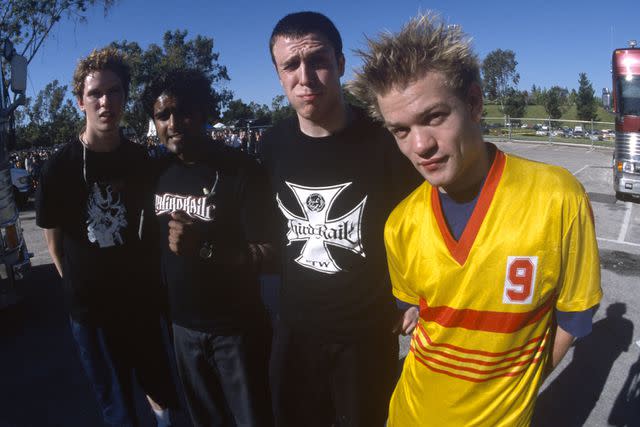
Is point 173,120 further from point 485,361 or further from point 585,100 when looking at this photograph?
point 585,100

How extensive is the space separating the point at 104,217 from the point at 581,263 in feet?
7.71

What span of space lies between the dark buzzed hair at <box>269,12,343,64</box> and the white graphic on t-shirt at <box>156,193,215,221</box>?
2.55 ft

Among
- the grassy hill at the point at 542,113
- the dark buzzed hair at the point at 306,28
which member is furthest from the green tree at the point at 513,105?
the dark buzzed hair at the point at 306,28

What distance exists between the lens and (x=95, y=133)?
269cm

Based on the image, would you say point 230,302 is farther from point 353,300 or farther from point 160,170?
point 160,170

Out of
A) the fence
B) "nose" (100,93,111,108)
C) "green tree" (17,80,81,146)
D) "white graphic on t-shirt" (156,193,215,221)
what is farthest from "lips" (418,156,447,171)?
"green tree" (17,80,81,146)

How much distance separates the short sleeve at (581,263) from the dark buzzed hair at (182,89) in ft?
5.95

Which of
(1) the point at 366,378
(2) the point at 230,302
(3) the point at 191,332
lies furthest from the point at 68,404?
(1) the point at 366,378

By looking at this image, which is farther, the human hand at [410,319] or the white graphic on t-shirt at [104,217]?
the white graphic on t-shirt at [104,217]

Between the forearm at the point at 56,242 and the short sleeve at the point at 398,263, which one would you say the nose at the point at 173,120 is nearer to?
the forearm at the point at 56,242

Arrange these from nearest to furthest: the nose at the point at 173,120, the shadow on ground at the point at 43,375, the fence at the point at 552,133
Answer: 1. the nose at the point at 173,120
2. the shadow on ground at the point at 43,375
3. the fence at the point at 552,133

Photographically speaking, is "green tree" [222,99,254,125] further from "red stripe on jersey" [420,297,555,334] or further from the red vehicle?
"red stripe on jersey" [420,297,555,334]

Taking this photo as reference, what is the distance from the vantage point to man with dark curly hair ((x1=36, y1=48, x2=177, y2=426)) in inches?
103

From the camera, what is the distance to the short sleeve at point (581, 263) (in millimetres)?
1424
